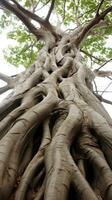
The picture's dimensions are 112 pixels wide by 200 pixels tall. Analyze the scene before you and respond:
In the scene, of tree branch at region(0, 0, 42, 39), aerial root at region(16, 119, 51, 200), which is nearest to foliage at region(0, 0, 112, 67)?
tree branch at region(0, 0, 42, 39)

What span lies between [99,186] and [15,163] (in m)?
0.43

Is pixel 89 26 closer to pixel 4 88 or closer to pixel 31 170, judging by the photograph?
pixel 4 88

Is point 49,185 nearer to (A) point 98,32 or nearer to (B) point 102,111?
(B) point 102,111

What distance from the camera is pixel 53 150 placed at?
4.95 ft

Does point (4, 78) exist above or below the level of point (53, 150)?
above

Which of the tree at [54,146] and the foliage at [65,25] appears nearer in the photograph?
the tree at [54,146]

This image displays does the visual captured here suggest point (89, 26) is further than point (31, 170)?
Yes

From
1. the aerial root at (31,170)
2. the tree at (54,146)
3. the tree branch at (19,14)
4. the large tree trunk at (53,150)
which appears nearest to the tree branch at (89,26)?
the tree branch at (19,14)

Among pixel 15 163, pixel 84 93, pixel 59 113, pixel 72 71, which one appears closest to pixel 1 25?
pixel 72 71

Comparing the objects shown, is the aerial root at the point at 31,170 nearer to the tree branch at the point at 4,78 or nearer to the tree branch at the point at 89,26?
the tree branch at the point at 4,78

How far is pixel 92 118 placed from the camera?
1.96m

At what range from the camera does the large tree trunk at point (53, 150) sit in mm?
1289

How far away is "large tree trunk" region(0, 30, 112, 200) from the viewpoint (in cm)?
129

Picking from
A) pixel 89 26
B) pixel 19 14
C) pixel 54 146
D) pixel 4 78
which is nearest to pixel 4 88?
pixel 4 78
